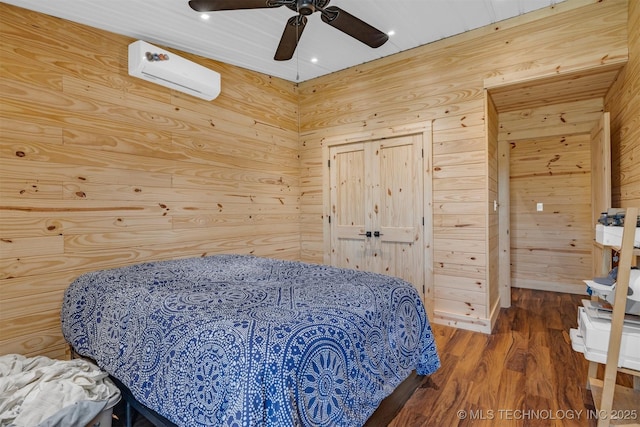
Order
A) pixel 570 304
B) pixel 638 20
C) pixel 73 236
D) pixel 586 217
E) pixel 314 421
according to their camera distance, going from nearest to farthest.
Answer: pixel 314 421
pixel 638 20
pixel 73 236
pixel 570 304
pixel 586 217

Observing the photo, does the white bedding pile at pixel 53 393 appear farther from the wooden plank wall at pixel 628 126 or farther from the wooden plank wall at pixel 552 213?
the wooden plank wall at pixel 552 213

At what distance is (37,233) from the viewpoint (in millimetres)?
2230

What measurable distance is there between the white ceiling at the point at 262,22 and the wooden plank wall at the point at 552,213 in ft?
7.05

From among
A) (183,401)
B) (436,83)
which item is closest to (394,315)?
(183,401)

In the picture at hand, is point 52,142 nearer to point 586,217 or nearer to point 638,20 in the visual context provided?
point 638,20

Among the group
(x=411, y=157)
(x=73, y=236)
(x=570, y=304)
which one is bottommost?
(x=570, y=304)

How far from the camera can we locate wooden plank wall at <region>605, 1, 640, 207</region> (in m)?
2.26

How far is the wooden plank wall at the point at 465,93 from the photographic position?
A: 8.65 ft

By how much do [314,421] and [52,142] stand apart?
2511 mm

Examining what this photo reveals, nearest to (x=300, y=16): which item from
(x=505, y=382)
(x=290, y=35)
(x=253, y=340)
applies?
(x=290, y=35)

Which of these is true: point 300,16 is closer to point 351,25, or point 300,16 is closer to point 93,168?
point 351,25

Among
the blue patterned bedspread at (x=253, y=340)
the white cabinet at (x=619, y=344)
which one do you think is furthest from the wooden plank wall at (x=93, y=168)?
the white cabinet at (x=619, y=344)

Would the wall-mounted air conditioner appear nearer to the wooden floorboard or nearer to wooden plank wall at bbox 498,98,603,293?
the wooden floorboard

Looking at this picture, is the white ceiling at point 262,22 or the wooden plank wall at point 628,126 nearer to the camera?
the wooden plank wall at point 628,126
